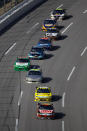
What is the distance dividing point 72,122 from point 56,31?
92.6 feet

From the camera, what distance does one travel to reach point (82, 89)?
2724 inches

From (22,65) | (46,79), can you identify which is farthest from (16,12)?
(46,79)

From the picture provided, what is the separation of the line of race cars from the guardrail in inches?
206

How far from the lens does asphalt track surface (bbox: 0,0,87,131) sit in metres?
59.4

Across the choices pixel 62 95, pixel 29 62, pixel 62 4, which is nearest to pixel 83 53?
pixel 29 62

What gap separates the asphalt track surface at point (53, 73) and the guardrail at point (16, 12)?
3.87 feet

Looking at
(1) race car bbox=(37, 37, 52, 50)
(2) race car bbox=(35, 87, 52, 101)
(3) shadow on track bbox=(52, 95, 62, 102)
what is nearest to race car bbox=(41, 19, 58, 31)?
(1) race car bbox=(37, 37, 52, 50)

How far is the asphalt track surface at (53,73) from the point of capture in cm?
5941

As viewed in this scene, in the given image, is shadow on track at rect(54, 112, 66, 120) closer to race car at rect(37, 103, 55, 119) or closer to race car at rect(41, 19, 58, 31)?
race car at rect(37, 103, 55, 119)

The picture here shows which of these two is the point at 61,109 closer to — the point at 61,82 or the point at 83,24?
the point at 61,82

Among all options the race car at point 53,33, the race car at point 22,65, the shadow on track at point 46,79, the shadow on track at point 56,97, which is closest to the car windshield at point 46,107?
the shadow on track at point 56,97

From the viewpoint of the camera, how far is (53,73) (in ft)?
241

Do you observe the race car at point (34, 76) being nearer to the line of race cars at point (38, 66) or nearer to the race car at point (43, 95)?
the line of race cars at point (38, 66)

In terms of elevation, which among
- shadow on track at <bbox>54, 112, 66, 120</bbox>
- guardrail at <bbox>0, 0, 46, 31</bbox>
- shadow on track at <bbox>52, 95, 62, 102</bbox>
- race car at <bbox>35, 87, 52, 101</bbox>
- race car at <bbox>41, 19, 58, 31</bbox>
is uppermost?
guardrail at <bbox>0, 0, 46, 31</bbox>
